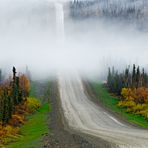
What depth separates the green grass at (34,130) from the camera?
70.6m

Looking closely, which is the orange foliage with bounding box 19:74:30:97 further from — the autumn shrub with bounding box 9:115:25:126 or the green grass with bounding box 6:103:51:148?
the autumn shrub with bounding box 9:115:25:126

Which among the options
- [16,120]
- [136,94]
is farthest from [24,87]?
[16,120]

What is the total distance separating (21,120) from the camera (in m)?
104

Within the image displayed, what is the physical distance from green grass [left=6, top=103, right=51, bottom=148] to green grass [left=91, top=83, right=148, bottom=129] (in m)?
18.9

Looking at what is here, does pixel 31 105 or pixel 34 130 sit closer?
pixel 34 130

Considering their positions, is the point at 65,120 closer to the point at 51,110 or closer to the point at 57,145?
the point at 51,110

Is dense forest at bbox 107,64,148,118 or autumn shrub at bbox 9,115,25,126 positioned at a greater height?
dense forest at bbox 107,64,148,118

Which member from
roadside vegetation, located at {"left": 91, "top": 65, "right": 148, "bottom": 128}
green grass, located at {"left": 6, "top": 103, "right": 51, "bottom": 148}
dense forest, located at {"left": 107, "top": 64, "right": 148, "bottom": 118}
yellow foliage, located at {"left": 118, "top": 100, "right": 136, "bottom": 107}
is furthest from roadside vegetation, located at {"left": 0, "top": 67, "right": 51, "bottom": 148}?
dense forest, located at {"left": 107, "top": 64, "right": 148, "bottom": 118}

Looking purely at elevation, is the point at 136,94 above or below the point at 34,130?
above

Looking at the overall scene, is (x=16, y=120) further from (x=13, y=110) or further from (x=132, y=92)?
(x=132, y=92)

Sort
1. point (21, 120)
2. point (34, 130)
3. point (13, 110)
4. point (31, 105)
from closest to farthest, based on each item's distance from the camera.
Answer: point (34, 130)
point (21, 120)
point (13, 110)
point (31, 105)

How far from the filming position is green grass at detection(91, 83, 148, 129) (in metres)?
107

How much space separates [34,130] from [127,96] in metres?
55.6

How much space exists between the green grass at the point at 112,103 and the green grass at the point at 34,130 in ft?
62.0
